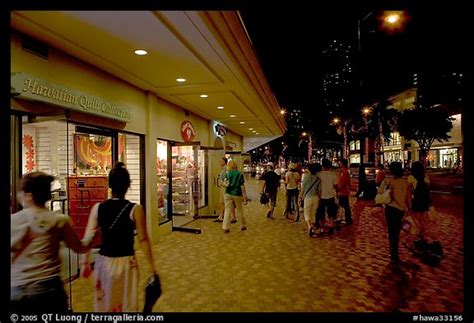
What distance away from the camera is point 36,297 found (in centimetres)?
229

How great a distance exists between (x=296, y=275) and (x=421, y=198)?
3.01 m

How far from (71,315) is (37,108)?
299 centimetres

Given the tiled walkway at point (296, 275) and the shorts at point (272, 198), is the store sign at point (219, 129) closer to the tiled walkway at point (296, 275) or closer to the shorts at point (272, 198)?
the shorts at point (272, 198)

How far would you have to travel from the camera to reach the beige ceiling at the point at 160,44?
3.80 metres

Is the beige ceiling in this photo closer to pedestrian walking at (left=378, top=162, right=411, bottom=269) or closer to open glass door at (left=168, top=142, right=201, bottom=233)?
open glass door at (left=168, top=142, right=201, bottom=233)

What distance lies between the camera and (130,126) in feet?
22.9

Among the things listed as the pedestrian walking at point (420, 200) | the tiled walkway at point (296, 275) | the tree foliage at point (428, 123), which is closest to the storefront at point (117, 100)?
the tiled walkway at point (296, 275)

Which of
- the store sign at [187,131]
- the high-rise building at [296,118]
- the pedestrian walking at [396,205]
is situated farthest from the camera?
the high-rise building at [296,118]

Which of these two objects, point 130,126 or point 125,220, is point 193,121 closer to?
point 130,126

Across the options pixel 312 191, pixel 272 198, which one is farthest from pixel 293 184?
pixel 312 191

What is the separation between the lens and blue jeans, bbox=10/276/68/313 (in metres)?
2.27

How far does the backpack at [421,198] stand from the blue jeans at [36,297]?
615cm

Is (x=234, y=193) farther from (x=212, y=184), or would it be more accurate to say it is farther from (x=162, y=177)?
(x=212, y=184)

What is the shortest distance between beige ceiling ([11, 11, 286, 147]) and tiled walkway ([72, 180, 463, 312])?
353cm
